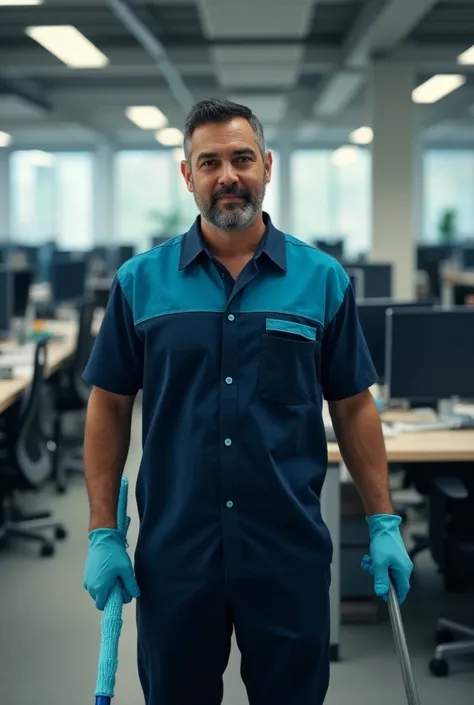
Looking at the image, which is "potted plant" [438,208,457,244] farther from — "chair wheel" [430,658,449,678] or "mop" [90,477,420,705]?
"mop" [90,477,420,705]

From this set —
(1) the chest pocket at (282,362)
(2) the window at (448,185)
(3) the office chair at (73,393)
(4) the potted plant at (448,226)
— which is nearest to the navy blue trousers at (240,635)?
(1) the chest pocket at (282,362)

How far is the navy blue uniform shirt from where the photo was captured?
1.82 metres

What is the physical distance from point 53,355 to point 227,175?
4.19 meters

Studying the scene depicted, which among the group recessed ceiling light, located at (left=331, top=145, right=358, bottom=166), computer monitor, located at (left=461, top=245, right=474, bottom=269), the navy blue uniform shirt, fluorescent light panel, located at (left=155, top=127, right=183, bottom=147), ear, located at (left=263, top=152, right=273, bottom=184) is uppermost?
fluorescent light panel, located at (left=155, top=127, right=183, bottom=147)

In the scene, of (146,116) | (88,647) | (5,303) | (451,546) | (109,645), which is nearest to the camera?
(109,645)

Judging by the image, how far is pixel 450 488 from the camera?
3164mm

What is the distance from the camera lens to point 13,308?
6316mm

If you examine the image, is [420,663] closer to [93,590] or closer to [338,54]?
[93,590]

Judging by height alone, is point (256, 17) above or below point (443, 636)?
above

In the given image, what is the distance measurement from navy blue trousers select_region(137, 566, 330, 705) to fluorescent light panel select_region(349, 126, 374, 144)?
24.8 feet

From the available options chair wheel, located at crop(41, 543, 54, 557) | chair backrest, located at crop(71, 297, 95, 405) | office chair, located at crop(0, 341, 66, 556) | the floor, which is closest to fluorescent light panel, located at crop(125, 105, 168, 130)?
chair backrest, located at crop(71, 297, 95, 405)

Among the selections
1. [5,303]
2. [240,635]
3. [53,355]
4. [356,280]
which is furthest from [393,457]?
[5,303]

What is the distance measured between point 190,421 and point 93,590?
380 mm

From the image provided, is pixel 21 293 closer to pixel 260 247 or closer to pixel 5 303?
pixel 5 303
